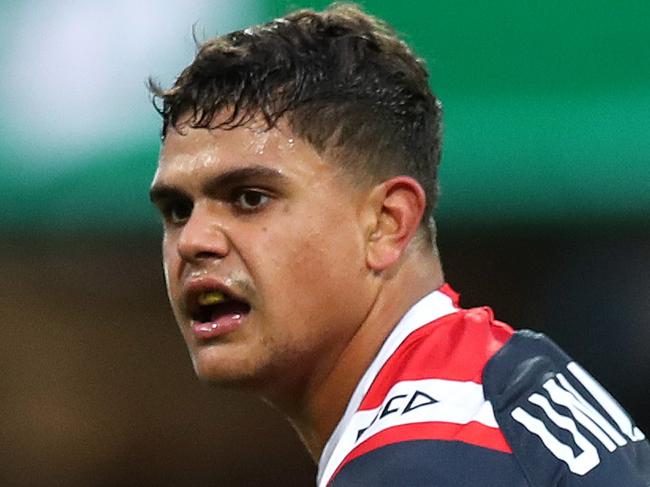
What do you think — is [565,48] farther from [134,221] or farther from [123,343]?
[123,343]

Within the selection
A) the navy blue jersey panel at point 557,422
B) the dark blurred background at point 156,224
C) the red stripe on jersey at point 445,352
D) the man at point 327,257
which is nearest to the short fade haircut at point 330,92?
the man at point 327,257

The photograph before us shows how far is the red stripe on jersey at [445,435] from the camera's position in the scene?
1.77 metres

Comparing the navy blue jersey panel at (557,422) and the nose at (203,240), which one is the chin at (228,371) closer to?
the nose at (203,240)

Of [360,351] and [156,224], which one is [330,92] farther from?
[156,224]

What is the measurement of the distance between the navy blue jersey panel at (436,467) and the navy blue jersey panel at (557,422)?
1.4 inches

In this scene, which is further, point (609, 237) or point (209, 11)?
point (609, 237)

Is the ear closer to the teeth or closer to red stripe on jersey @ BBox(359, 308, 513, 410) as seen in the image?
red stripe on jersey @ BBox(359, 308, 513, 410)

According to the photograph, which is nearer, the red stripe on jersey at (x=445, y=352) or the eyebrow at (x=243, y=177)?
the red stripe on jersey at (x=445, y=352)

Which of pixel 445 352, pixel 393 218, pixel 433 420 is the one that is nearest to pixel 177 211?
pixel 393 218

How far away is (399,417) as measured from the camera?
1.83m

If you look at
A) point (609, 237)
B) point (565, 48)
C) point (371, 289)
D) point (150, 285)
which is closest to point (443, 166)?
point (565, 48)

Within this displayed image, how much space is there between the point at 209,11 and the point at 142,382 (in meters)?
1.80

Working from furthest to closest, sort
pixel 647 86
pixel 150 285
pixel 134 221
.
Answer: pixel 150 285, pixel 134 221, pixel 647 86

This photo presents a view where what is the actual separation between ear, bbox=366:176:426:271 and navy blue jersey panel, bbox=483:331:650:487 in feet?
0.78
